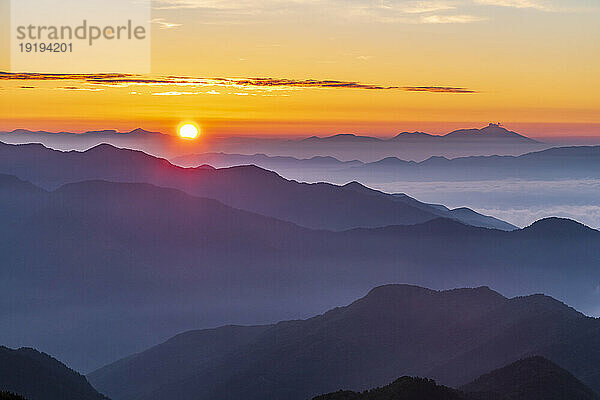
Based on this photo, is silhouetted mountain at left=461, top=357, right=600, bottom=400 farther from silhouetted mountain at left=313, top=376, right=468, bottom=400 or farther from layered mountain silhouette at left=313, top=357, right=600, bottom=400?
silhouetted mountain at left=313, top=376, right=468, bottom=400

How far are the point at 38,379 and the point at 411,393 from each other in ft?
270

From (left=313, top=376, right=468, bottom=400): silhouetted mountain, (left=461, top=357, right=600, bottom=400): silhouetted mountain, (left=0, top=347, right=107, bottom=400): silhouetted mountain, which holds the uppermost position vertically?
(left=313, top=376, right=468, bottom=400): silhouetted mountain

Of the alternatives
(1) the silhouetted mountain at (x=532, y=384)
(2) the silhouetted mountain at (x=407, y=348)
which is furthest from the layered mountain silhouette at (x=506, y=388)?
(2) the silhouetted mountain at (x=407, y=348)

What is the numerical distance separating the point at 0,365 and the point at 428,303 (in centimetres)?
10821

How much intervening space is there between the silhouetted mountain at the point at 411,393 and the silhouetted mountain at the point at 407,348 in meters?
46.1

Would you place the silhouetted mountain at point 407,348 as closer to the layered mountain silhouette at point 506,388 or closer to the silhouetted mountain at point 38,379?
the layered mountain silhouette at point 506,388

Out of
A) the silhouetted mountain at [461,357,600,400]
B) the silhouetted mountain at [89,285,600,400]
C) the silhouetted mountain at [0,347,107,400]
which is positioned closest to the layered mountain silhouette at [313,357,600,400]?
the silhouetted mountain at [461,357,600,400]

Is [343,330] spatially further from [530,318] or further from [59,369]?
[59,369]

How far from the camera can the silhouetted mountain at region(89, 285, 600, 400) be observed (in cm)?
15862

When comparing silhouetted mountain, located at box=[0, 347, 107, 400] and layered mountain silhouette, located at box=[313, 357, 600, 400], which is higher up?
layered mountain silhouette, located at box=[313, 357, 600, 400]

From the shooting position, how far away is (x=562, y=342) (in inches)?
6132

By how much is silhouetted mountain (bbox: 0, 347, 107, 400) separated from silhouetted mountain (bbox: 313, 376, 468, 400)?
213 ft

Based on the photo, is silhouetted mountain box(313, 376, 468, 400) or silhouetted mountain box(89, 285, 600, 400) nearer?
silhouetted mountain box(313, 376, 468, 400)

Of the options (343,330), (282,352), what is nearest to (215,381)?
(282,352)
